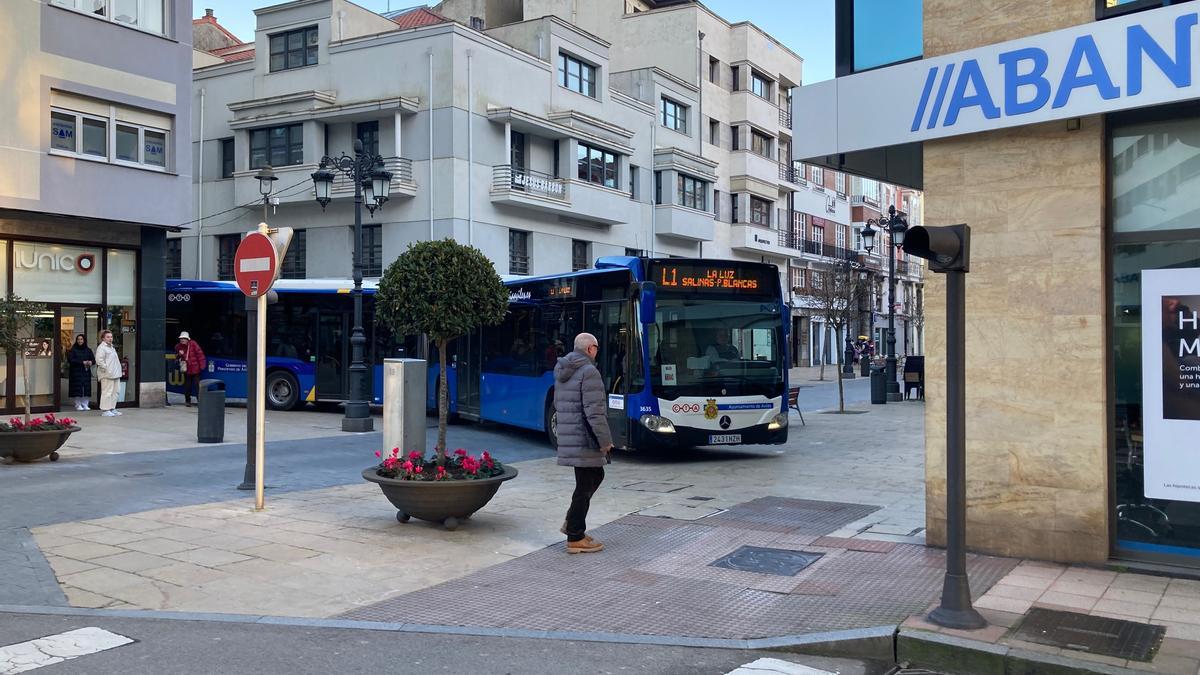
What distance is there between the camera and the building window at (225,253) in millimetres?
36656

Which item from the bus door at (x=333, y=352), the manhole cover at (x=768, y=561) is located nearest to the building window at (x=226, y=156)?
the bus door at (x=333, y=352)

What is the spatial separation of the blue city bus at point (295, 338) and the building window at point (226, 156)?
14.3 metres

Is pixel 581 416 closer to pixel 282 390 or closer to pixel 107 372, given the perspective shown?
pixel 107 372

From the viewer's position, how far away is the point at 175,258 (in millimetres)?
38688

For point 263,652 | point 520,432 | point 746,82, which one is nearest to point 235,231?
point 520,432

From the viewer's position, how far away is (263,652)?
215 inches

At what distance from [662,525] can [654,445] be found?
4310 mm

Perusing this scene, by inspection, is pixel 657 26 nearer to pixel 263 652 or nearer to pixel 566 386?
pixel 566 386

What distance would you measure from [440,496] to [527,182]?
86.5 ft

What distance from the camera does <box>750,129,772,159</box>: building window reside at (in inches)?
1980

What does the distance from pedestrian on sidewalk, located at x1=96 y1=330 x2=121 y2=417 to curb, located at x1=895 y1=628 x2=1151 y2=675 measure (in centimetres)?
1791

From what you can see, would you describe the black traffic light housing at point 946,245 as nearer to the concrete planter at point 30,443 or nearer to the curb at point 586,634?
the curb at point 586,634

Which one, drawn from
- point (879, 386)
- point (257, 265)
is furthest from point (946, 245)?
point (879, 386)

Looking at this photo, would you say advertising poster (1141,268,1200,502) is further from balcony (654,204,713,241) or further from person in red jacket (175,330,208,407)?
balcony (654,204,713,241)
